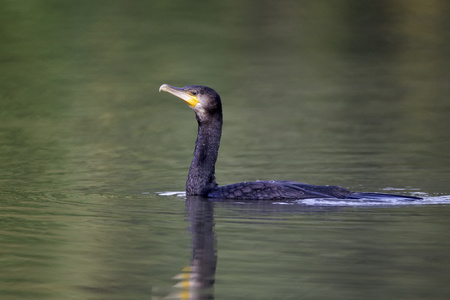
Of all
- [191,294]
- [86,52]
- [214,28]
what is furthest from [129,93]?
[191,294]

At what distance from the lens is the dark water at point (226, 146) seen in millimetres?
7539

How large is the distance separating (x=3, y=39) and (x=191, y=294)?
2135 cm

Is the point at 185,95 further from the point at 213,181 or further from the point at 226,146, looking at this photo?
the point at 226,146

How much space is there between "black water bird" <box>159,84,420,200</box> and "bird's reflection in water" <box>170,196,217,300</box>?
0.33m

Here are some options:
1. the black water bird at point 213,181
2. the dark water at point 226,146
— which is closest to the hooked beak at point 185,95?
the black water bird at point 213,181

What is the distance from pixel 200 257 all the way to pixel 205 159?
3484 mm

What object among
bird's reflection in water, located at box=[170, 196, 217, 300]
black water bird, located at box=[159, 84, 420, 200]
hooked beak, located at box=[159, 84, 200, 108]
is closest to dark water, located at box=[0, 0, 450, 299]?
bird's reflection in water, located at box=[170, 196, 217, 300]

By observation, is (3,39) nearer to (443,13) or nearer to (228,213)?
(443,13)

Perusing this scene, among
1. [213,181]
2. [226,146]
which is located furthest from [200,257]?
[226,146]

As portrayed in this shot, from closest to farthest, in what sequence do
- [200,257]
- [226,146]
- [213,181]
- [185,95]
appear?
[200,257]
[185,95]
[213,181]
[226,146]

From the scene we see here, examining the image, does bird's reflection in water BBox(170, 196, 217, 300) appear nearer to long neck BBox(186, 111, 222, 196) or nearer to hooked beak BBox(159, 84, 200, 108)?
long neck BBox(186, 111, 222, 196)

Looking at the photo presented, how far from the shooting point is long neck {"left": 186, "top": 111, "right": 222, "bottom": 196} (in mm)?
11258

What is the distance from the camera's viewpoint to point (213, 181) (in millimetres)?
11406

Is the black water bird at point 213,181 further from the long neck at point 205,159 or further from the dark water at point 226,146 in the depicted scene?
the dark water at point 226,146
